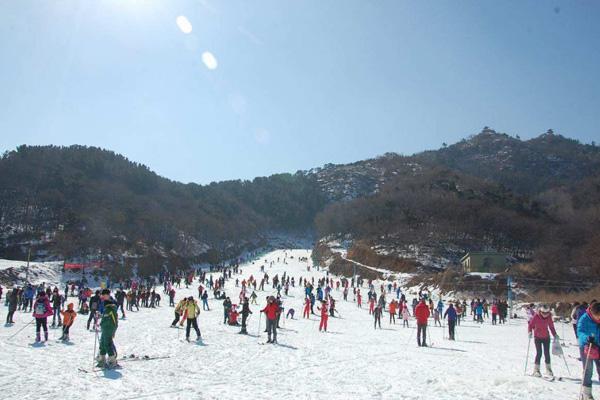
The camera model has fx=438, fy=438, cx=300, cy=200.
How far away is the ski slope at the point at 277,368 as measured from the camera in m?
7.09

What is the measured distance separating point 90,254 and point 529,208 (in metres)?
68.6

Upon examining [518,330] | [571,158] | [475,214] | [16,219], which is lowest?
[518,330]

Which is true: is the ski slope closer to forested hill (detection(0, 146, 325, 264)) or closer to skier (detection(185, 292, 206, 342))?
skier (detection(185, 292, 206, 342))

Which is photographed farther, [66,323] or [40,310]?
[66,323]

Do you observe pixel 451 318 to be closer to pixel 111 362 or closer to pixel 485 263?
pixel 111 362

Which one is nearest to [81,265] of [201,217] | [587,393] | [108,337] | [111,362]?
[108,337]

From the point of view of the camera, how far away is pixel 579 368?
9844 millimetres

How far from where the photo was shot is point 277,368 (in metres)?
9.21

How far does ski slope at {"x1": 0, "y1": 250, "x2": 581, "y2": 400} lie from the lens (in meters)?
7.09

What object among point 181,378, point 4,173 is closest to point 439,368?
point 181,378

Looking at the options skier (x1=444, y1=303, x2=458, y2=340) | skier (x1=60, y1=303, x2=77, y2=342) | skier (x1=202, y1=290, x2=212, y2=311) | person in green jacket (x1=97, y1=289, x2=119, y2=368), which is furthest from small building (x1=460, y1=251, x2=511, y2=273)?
person in green jacket (x1=97, y1=289, x2=119, y2=368)

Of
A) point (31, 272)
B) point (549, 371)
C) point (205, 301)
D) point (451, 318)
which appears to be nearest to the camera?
point (549, 371)

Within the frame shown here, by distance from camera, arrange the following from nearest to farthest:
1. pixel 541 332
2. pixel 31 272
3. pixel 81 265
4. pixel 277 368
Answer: pixel 541 332, pixel 277 368, pixel 31 272, pixel 81 265

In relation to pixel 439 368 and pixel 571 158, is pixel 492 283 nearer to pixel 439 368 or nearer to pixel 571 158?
pixel 439 368
